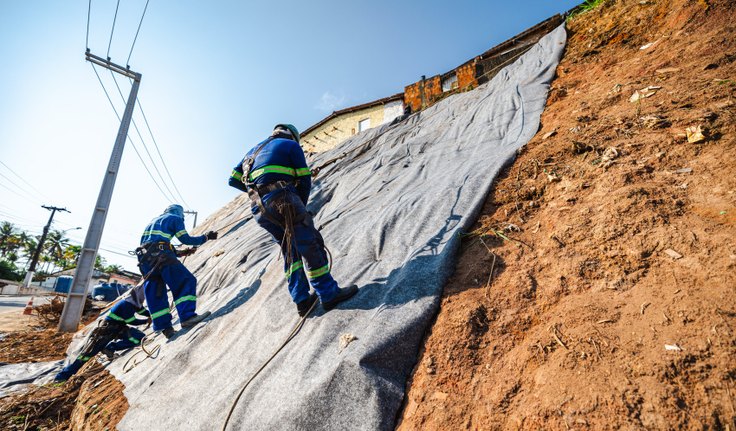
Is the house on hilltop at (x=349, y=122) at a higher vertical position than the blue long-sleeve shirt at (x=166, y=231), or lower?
higher

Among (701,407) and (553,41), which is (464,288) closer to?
(701,407)

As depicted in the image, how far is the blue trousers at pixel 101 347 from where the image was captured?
3.65m

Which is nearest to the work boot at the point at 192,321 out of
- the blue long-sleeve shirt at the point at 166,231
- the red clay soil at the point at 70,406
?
the red clay soil at the point at 70,406

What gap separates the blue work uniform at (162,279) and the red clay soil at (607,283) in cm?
324

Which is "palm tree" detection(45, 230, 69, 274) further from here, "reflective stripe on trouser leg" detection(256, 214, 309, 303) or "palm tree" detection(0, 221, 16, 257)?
"reflective stripe on trouser leg" detection(256, 214, 309, 303)

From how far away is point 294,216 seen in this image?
2490 mm

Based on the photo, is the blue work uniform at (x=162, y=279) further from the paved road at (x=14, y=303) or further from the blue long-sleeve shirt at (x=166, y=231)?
the paved road at (x=14, y=303)

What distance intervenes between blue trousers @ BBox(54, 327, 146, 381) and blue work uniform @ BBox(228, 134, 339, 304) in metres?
2.97

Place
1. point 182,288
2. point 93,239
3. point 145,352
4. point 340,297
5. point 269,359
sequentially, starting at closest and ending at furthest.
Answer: point 269,359, point 340,297, point 145,352, point 182,288, point 93,239

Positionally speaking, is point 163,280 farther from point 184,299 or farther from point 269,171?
point 269,171

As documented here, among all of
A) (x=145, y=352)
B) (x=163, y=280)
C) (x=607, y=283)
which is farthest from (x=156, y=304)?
(x=607, y=283)

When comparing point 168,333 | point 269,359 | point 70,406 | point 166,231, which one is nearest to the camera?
point 269,359

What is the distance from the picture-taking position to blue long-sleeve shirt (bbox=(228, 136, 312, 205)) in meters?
2.61

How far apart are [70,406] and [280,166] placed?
3367 millimetres
